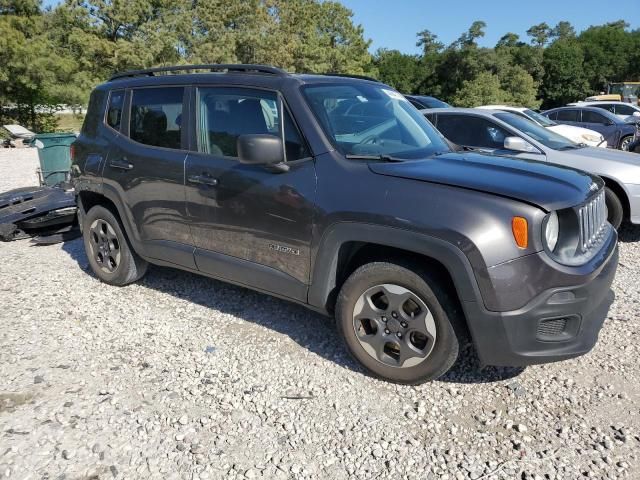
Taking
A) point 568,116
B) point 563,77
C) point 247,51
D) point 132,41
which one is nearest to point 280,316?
point 568,116

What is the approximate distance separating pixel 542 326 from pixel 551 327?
0.07 metres

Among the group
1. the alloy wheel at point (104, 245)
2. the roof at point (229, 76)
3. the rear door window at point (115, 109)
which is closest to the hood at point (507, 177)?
the roof at point (229, 76)

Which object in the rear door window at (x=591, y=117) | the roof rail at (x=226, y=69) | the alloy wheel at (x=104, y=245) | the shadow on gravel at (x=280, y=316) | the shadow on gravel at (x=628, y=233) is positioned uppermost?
the roof rail at (x=226, y=69)

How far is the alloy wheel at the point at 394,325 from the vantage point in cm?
296

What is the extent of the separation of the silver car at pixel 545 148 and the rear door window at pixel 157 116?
303 centimetres

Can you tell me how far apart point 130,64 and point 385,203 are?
28490 mm

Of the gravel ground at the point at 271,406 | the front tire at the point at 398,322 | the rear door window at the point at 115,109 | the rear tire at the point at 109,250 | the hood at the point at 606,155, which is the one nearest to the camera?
the gravel ground at the point at 271,406

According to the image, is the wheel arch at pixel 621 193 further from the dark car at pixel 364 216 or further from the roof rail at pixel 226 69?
the roof rail at pixel 226 69

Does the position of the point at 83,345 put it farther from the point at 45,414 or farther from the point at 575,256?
the point at 575,256

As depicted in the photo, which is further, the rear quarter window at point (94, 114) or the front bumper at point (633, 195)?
the front bumper at point (633, 195)

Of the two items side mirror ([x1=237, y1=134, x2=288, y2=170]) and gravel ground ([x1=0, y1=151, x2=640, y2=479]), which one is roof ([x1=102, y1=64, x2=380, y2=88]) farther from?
gravel ground ([x1=0, y1=151, x2=640, y2=479])

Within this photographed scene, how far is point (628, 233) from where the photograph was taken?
21.9ft

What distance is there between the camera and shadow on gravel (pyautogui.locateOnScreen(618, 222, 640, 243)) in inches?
252

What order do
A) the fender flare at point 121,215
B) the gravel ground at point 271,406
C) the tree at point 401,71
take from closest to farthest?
the gravel ground at point 271,406
the fender flare at point 121,215
the tree at point 401,71
